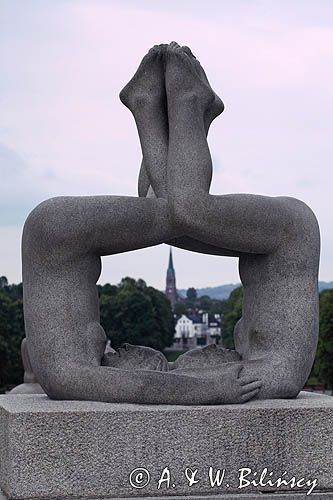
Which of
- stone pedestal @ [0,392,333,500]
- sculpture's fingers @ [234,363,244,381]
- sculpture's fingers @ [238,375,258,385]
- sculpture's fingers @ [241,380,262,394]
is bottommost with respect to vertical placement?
stone pedestal @ [0,392,333,500]

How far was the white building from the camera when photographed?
13338 cm

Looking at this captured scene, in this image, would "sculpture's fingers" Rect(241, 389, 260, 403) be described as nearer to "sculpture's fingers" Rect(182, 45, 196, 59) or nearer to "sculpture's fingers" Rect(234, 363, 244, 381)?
"sculpture's fingers" Rect(234, 363, 244, 381)

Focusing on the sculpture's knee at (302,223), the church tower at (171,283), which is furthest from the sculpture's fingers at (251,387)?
the church tower at (171,283)

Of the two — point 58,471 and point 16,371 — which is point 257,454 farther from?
point 16,371

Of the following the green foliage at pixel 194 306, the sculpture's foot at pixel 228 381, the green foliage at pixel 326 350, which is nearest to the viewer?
the sculpture's foot at pixel 228 381

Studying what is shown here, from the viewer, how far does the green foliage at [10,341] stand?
39.3 meters

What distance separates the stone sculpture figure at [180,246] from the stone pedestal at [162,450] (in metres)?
0.27

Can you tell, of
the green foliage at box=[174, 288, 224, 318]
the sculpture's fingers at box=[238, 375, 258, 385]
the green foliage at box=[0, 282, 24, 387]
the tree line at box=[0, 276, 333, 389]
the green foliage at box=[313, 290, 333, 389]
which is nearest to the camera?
the sculpture's fingers at box=[238, 375, 258, 385]

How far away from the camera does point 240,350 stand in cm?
814

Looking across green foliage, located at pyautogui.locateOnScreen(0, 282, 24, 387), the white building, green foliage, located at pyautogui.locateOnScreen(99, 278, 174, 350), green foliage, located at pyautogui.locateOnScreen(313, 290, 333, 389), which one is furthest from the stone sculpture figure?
the white building

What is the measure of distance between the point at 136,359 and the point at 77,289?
744mm

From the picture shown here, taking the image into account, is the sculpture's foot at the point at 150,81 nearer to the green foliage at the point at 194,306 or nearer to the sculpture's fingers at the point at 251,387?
the sculpture's fingers at the point at 251,387

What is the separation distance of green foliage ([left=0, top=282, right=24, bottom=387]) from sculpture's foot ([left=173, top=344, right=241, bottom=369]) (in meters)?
31.6

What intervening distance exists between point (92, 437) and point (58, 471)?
320 millimetres
